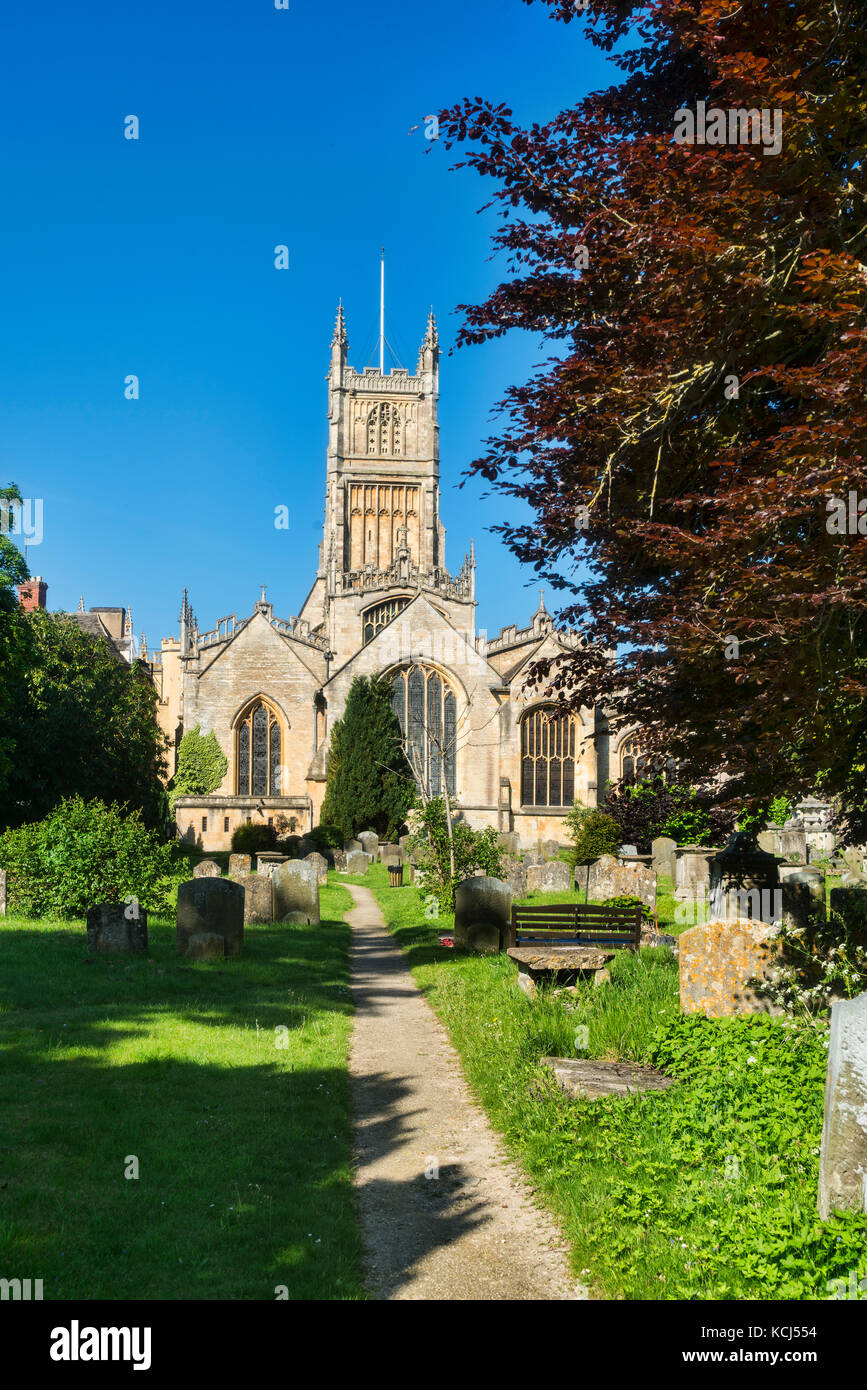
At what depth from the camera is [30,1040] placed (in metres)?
8.09

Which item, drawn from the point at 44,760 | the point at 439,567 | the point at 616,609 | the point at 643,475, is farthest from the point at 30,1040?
the point at 439,567

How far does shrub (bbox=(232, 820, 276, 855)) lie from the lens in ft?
112

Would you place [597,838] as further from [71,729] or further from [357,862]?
[71,729]

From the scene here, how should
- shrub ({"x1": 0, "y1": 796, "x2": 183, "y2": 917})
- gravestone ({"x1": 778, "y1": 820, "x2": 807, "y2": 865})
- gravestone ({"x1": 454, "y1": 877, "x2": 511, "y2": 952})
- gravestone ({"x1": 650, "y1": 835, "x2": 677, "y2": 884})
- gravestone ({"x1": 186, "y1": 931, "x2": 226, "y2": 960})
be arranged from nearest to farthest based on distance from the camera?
1. gravestone ({"x1": 186, "y1": 931, "x2": 226, "y2": 960})
2. gravestone ({"x1": 454, "y1": 877, "x2": 511, "y2": 952})
3. shrub ({"x1": 0, "y1": 796, "x2": 183, "y2": 917})
4. gravestone ({"x1": 650, "y1": 835, "x2": 677, "y2": 884})
5. gravestone ({"x1": 778, "y1": 820, "x2": 807, "y2": 865})

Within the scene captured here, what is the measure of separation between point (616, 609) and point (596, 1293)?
5749 mm

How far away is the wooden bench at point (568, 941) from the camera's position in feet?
32.0

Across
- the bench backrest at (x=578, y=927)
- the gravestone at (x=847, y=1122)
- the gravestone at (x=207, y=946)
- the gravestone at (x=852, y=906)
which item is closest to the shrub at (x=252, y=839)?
the gravestone at (x=207, y=946)

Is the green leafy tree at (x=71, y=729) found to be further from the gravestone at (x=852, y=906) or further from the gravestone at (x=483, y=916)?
Answer: the gravestone at (x=852, y=906)

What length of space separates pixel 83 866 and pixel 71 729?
1385 centimetres

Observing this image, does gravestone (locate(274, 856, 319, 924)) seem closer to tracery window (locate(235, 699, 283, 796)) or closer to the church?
the church

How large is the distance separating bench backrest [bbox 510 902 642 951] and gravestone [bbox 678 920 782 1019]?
9.23 feet

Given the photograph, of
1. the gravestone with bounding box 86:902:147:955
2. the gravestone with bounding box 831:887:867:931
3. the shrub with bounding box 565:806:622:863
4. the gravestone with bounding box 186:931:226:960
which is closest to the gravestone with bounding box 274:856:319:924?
the gravestone with bounding box 186:931:226:960
